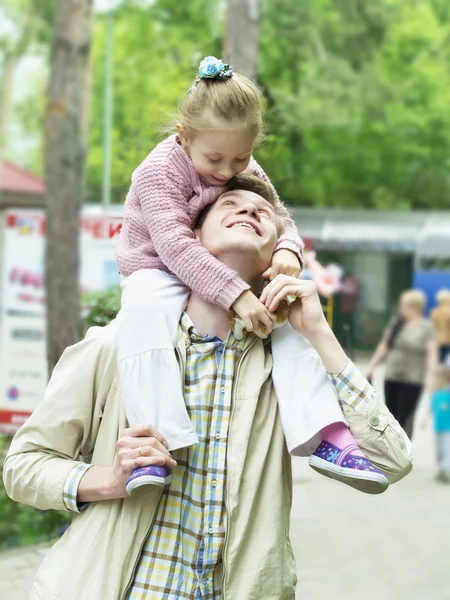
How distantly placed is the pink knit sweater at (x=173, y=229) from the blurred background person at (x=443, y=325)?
7.62 m

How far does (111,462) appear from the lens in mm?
1979

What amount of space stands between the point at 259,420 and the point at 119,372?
307 millimetres

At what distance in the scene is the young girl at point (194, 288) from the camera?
6.18ft

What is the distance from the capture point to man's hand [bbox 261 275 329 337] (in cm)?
190

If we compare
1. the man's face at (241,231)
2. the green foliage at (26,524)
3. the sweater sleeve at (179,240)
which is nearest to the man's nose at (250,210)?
the man's face at (241,231)

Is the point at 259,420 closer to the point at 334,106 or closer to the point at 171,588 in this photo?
the point at 171,588

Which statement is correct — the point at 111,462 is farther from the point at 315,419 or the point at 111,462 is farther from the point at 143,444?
the point at 315,419

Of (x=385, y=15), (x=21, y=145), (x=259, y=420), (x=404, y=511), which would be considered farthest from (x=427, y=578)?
(x=21, y=145)

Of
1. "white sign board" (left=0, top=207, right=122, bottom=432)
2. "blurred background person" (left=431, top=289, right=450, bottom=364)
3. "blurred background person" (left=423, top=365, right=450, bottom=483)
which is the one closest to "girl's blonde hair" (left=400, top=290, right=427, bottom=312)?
"blurred background person" (left=423, top=365, right=450, bottom=483)

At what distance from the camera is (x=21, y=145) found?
1014 inches

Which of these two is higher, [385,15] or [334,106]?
[385,15]

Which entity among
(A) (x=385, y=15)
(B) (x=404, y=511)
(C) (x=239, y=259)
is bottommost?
(B) (x=404, y=511)

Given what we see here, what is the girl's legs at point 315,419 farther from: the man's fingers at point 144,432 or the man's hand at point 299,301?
the man's fingers at point 144,432

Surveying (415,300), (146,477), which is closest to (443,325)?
(415,300)
